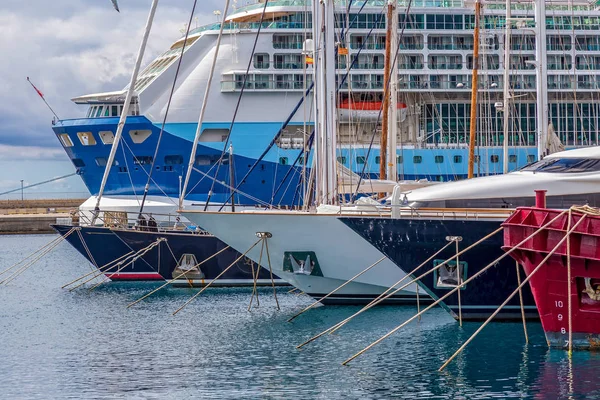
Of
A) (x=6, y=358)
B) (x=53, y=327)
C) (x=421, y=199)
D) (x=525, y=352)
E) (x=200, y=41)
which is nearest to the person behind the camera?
(x=525, y=352)

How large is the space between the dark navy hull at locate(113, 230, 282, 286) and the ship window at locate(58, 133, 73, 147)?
76.7 feet

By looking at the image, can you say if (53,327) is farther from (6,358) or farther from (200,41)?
(200,41)

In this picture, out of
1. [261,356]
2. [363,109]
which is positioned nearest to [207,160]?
[363,109]

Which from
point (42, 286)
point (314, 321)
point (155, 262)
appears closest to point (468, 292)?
point (314, 321)

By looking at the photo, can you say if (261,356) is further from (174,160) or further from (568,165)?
(174,160)

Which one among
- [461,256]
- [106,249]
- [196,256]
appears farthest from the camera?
[106,249]

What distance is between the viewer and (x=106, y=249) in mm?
40375

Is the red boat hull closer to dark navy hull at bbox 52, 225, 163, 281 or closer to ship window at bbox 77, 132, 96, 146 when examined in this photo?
dark navy hull at bbox 52, 225, 163, 281

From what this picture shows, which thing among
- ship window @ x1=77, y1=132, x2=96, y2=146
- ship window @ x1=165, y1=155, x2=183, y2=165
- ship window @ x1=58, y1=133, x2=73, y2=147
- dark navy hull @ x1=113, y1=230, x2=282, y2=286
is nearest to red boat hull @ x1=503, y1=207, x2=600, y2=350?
dark navy hull @ x1=113, y1=230, x2=282, y2=286

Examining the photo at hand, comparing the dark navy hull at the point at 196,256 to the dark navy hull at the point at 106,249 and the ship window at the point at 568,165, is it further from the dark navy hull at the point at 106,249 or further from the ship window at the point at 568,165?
the ship window at the point at 568,165

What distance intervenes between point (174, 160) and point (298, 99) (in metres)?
7.79

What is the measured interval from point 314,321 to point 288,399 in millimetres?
9256

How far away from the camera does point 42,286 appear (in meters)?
42.4

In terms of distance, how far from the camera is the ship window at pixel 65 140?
61706mm
